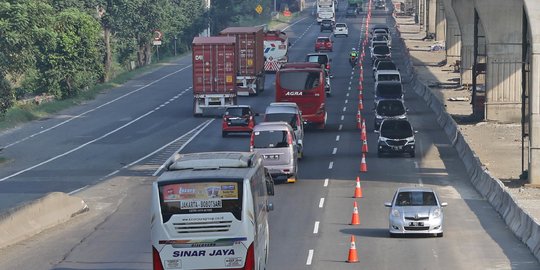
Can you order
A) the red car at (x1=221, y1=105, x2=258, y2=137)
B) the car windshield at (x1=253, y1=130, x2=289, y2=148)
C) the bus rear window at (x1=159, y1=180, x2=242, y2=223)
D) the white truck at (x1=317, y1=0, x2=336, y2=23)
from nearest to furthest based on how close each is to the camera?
the bus rear window at (x1=159, y1=180, x2=242, y2=223) < the car windshield at (x1=253, y1=130, x2=289, y2=148) < the red car at (x1=221, y1=105, x2=258, y2=137) < the white truck at (x1=317, y1=0, x2=336, y2=23)

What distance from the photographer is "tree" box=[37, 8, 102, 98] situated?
83750 mm

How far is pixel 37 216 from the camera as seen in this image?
36031mm

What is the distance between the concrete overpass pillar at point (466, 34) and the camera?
287 ft

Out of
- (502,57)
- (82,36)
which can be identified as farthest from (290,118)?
(82,36)

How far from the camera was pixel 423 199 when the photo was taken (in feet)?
113

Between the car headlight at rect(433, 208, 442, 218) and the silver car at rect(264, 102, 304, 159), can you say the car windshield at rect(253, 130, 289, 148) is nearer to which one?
the silver car at rect(264, 102, 304, 159)

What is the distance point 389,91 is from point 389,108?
27.4ft

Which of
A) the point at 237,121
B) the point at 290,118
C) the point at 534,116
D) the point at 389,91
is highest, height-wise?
the point at 534,116

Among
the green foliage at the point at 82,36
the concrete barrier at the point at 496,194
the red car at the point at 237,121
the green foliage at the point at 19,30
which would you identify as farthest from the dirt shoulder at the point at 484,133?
the green foliage at the point at 82,36

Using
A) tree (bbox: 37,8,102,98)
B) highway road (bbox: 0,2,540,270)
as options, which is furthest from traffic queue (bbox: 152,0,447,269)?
tree (bbox: 37,8,102,98)

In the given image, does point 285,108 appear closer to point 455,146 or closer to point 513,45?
point 455,146

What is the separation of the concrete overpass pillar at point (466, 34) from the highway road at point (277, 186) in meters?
4.15

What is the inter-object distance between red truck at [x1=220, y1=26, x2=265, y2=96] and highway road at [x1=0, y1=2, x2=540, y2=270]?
1030 millimetres

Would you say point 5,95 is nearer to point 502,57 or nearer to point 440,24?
point 502,57
